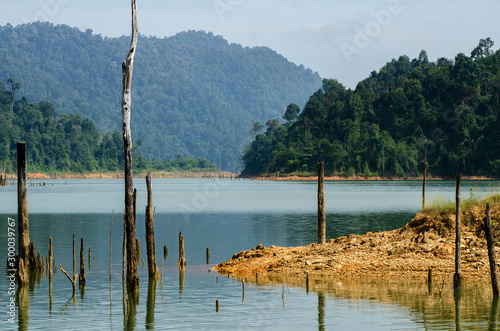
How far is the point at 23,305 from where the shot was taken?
2545 cm

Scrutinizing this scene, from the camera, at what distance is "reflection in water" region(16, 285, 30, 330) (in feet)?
73.8

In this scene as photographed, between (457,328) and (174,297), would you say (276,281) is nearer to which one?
(174,297)

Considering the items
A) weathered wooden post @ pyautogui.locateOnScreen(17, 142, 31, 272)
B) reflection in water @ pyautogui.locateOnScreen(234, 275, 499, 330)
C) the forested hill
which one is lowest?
reflection in water @ pyautogui.locateOnScreen(234, 275, 499, 330)

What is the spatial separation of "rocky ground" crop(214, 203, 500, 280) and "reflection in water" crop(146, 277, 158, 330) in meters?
4.19

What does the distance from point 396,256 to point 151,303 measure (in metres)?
10.9

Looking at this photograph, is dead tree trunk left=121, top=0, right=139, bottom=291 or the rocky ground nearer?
dead tree trunk left=121, top=0, right=139, bottom=291

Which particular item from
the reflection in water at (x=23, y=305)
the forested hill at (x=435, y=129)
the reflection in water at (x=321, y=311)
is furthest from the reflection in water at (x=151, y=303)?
the forested hill at (x=435, y=129)

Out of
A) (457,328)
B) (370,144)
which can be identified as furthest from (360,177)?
(457,328)

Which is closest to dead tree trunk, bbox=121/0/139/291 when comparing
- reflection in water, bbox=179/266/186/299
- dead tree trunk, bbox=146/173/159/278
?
dead tree trunk, bbox=146/173/159/278

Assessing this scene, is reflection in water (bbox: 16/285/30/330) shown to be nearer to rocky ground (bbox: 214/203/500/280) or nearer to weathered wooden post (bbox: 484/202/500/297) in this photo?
rocky ground (bbox: 214/203/500/280)

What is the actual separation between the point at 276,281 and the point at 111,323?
8674 millimetres

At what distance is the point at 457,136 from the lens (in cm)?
17700

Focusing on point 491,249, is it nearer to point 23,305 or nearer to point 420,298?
point 420,298

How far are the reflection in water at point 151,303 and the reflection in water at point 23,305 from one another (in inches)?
Answer: 148
